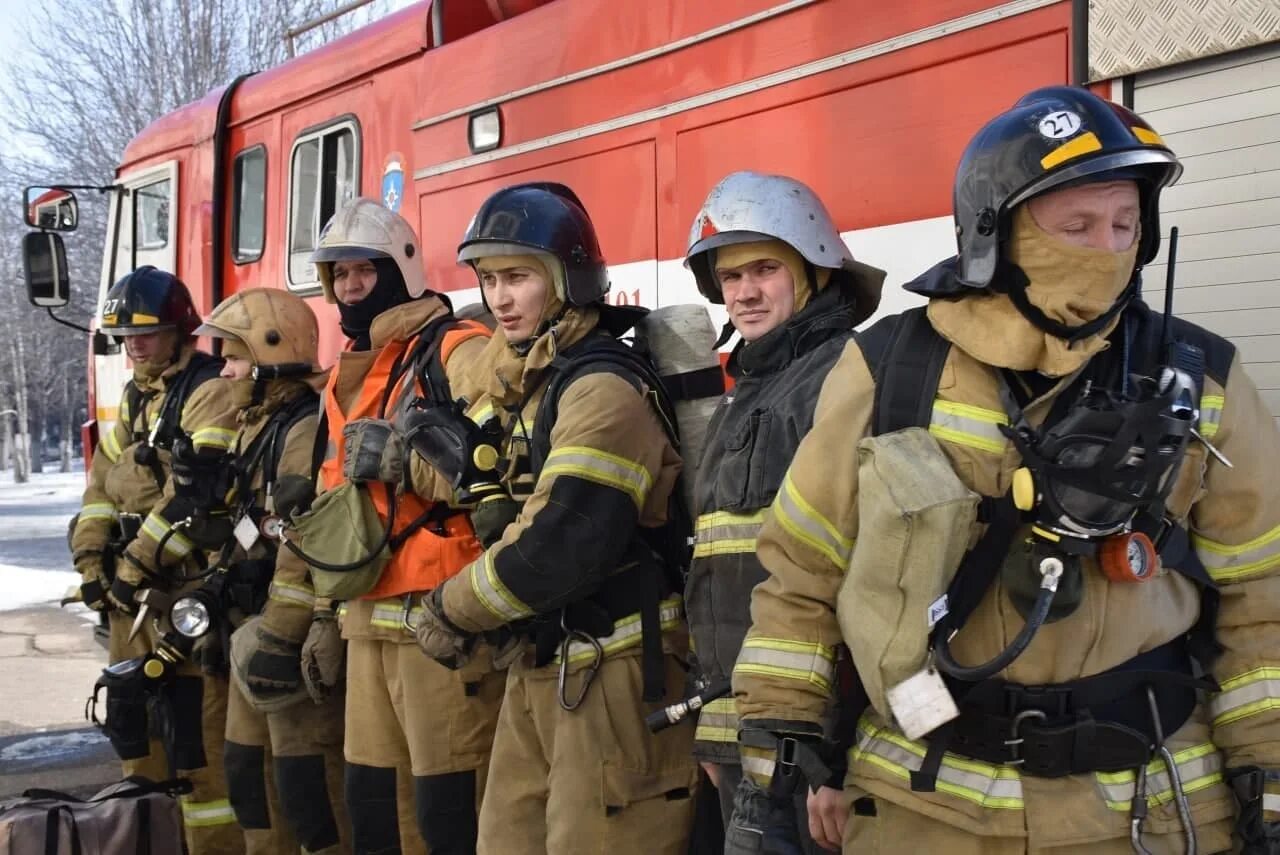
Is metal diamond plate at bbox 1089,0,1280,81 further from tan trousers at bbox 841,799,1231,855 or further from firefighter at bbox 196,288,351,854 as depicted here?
firefighter at bbox 196,288,351,854

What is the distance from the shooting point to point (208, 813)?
4.92 m

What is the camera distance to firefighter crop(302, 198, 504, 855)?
11.6 ft

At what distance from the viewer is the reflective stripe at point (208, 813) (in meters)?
4.92

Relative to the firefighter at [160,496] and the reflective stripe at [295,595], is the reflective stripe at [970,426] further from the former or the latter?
the firefighter at [160,496]

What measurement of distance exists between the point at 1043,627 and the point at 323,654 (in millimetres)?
2587

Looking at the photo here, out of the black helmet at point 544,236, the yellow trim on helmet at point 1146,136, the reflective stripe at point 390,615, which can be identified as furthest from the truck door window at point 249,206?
the yellow trim on helmet at point 1146,136

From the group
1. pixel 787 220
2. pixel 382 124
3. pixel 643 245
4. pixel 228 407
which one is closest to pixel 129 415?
→ pixel 228 407

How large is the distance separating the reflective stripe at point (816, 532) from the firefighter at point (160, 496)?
10.2 ft

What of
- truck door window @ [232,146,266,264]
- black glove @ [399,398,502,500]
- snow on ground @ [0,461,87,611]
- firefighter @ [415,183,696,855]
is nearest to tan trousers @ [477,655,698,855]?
firefighter @ [415,183,696,855]

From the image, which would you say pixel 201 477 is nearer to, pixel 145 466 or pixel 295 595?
pixel 145 466

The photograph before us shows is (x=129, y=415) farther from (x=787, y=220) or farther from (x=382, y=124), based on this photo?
(x=787, y=220)

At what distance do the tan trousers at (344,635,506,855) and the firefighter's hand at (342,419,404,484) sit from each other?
1.49ft

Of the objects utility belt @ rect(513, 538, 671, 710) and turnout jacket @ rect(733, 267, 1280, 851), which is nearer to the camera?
turnout jacket @ rect(733, 267, 1280, 851)

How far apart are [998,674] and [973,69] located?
178cm
